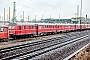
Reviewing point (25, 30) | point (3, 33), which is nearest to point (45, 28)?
point (25, 30)

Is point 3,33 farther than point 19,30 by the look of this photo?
No

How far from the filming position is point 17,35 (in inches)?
1234

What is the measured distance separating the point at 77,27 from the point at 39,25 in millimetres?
29426

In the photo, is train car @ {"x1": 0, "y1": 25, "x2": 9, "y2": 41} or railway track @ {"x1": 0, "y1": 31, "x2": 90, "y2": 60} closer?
→ railway track @ {"x1": 0, "y1": 31, "x2": 90, "y2": 60}

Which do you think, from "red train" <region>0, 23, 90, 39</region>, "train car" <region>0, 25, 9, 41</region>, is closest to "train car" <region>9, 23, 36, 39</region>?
"red train" <region>0, 23, 90, 39</region>

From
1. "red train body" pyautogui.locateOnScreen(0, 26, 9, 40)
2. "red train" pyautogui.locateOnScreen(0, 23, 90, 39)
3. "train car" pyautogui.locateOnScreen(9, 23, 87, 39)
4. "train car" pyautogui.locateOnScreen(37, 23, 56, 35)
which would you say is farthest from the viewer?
"train car" pyautogui.locateOnScreen(37, 23, 56, 35)

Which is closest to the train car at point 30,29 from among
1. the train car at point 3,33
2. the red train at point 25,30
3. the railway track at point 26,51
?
the red train at point 25,30

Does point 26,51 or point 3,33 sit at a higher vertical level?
point 3,33

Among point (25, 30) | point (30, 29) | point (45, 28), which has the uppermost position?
point (45, 28)

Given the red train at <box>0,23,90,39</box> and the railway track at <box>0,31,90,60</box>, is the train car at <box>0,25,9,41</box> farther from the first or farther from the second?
the railway track at <box>0,31,90,60</box>

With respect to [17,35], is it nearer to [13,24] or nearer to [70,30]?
[13,24]

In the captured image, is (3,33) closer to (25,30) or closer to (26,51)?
(25,30)

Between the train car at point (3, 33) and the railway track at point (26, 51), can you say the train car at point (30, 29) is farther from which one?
the railway track at point (26, 51)

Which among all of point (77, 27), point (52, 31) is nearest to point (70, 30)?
point (77, 27)
